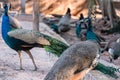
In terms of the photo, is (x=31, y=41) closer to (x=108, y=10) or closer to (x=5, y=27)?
(x=5, y=27)

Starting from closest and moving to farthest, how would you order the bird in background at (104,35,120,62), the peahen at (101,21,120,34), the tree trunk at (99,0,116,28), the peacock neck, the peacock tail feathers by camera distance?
the peacock tail feathers
the peacock neck
the bird in background at (104,35,120,62)
the peahen at (101,21,120,34)
the tree trunk at (99,0,116,28)

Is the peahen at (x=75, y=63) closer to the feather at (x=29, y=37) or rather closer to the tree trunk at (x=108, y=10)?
the feather at (x=29, y=37)

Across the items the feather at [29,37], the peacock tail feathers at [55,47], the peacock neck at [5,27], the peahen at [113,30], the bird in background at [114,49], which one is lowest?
the peahen at [113,30]

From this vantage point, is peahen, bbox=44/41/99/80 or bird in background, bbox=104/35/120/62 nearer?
peahen, bbox=44/41/99/80

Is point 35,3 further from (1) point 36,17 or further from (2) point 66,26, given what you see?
(2) point 66,26

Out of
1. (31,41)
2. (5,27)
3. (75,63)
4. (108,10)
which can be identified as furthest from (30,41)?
(108,10)

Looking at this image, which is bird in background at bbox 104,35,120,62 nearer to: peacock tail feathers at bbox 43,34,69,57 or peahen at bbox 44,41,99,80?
peacock tail feathers at bbox 43,34,69,57

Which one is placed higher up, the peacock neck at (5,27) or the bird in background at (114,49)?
the peacock neck at (5,27)

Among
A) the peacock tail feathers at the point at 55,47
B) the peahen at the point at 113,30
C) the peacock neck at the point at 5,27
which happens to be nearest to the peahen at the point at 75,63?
the peacock tail feathers at the point at 55,47

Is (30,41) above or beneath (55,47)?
above

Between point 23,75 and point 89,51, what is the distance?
1875 millimetres

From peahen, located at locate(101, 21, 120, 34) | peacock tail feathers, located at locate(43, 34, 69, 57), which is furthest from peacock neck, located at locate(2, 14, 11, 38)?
peahen, located at locate(101, 21, 120, 34)

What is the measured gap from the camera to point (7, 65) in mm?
7215

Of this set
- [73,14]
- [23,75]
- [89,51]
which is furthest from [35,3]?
[73,14]
